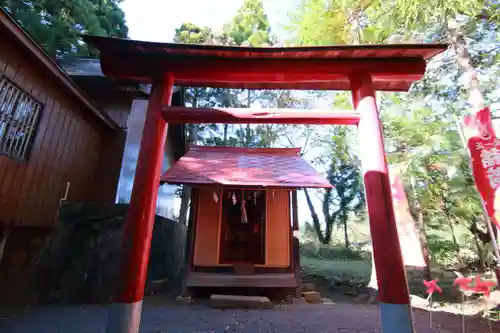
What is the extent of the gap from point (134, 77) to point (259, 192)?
588 cm

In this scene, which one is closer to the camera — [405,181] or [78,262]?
[78,262]

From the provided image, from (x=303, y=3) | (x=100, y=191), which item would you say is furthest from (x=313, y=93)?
(x=100, y=191)

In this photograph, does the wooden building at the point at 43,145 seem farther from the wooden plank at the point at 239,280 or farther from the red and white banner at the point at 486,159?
the red and white banner at the point at 486,159

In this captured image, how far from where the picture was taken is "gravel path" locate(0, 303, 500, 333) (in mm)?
4727

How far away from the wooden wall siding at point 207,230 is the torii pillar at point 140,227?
446 cm

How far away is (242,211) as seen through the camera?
8.12m

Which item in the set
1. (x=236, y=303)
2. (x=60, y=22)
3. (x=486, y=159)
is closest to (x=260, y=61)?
(x=486, y=159)

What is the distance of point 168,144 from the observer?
11586 millimetres

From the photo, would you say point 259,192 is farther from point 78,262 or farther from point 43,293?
point 43,293

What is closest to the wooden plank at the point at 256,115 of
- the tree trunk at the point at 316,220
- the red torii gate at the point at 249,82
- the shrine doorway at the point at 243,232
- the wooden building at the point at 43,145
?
the red torii gate at the point at 249,82

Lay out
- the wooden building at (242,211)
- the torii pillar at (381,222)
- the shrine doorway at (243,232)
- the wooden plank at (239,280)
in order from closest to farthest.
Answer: the torii pillar at (381,222) < the wooden building at (242,211) < the wooden plank at (239,280) < the shrine doorway at (243,232)

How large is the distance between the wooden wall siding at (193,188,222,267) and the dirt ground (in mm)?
1273

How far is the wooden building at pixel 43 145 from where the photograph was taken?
528 centimetres

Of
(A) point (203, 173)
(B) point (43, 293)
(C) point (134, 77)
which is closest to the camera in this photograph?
(C) point (134, 77)
